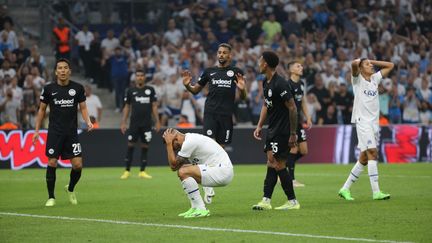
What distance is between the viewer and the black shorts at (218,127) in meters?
17.7

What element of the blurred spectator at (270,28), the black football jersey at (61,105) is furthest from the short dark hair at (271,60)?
the blurred spectator at (270,28)

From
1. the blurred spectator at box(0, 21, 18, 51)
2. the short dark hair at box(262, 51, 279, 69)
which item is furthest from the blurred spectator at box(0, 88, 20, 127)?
the short dark hair at box(262, 51, 279, 69)

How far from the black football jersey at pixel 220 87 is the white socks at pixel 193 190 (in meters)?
3.98

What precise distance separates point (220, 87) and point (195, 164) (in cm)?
373

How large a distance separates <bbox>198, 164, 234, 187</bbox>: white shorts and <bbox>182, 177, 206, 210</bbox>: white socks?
0.21 m

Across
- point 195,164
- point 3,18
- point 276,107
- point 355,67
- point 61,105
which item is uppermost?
point 3,18

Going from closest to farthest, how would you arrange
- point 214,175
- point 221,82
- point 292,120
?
point 214,175, point 292,120, point 221,82

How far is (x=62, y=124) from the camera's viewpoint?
16.4 meters

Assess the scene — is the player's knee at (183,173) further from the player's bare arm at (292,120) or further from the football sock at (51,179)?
the football sock at (51,179)

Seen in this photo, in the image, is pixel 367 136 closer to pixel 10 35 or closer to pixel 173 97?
pixel 173 97

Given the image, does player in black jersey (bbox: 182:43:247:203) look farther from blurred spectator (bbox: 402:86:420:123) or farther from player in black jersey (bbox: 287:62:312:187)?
blurred spectator (bbox: 402:86:420:123)

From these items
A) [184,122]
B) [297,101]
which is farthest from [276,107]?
[184,122]

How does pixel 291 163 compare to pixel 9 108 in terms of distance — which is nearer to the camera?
pixel 291 163

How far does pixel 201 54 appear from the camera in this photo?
110ft
